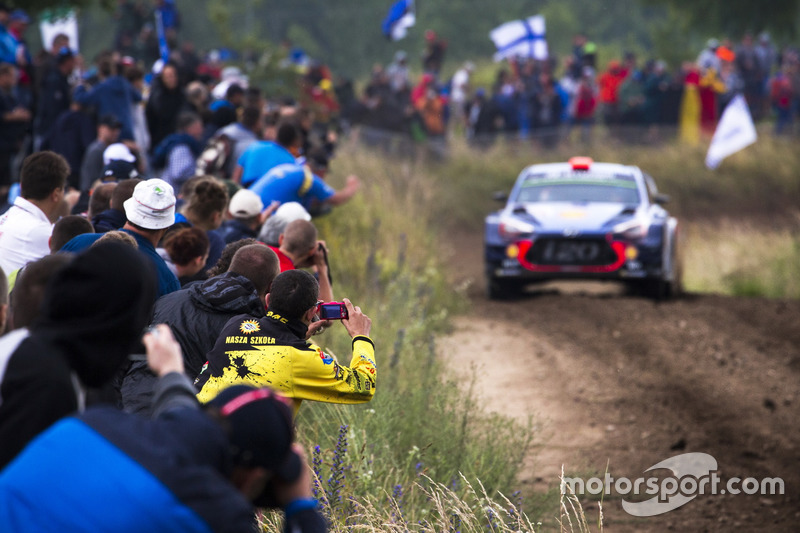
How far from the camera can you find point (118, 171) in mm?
8141

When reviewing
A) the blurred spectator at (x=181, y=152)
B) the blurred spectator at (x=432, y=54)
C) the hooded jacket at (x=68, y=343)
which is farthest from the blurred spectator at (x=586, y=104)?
the hooded jacket at (x=68, y=343)

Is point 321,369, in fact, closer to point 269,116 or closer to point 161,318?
point 161,318

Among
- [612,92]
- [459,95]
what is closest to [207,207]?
[612,92]

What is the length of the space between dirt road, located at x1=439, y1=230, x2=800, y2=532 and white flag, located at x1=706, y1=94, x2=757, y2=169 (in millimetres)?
4747

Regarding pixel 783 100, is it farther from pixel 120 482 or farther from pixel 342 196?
pixel 120 482

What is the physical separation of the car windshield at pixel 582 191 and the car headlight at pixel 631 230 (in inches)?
31.2

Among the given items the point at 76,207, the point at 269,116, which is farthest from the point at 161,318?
the point at 269,116

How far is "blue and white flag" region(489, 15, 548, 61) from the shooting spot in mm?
24875

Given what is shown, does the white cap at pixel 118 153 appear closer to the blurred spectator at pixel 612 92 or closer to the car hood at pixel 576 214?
the car hood at pixel 576 214

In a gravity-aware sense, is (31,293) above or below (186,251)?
above

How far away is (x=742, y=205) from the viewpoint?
24.5m

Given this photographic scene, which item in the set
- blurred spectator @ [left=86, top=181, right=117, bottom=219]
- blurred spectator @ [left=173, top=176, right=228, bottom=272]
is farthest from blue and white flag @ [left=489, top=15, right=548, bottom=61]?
blurred spectator @ [left=86, top=181, right=117, bottom=219]

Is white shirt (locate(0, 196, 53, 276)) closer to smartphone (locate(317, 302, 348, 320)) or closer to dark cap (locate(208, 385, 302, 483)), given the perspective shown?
→ smartphone (locate(317, 302, 348, 320))

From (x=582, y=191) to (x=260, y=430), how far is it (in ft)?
38.3
